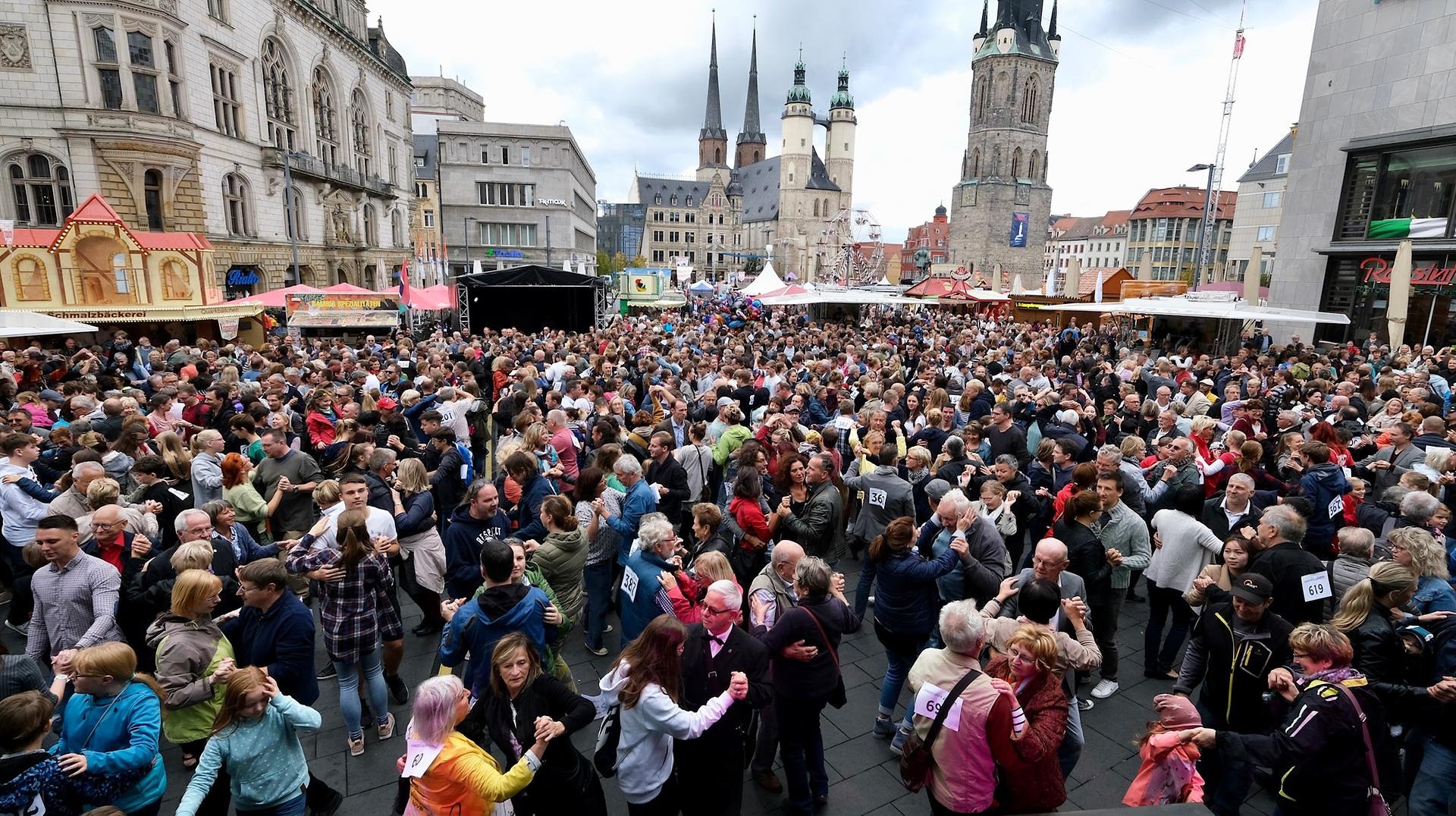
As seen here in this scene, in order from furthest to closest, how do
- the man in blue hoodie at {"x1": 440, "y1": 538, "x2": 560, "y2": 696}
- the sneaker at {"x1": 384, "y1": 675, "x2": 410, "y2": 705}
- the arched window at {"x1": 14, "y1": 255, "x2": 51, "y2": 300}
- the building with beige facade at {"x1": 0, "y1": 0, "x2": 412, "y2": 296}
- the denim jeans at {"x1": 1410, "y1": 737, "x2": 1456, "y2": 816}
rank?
the building with beige facade at {"x1": 0, "y1": 0, "x2": 412, "y2": 296} → the arched window at {"x1": 14, "y1": 255, "x2": 51, "y2": 300} → the sneaker at {"x1": 384, "y1": 675, "x2": 410, "y2": 705} → the man in blue hoodie at {"x1": 440, "y1": 538, "x2": 560, "y2": 696} → the denim jeans at {"x1": 1410, "y1": 737, "x2": 1456, "y2": 816}

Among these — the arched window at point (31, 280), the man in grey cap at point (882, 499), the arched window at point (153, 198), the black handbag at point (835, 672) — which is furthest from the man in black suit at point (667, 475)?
the arched window at point (153, 198)

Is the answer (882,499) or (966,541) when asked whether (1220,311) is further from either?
(966,541)

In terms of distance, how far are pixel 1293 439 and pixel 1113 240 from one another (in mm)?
101416

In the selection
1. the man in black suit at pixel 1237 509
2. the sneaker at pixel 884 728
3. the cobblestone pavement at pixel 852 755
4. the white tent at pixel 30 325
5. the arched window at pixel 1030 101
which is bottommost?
the cobblestone pavement at pixel 852 755

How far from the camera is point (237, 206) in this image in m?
26.1

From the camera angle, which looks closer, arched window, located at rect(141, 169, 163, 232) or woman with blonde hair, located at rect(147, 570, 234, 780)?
woman with blonde hair, located at rect(147, 570, 234, 780)

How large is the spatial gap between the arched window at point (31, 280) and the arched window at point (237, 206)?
1018 centimetres

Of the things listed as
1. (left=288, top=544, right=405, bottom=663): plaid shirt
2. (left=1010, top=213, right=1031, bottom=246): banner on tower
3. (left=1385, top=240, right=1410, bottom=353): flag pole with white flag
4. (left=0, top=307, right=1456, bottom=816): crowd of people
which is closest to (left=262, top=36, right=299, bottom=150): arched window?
(left=0, top=307, right=1456, bottom=816): crowd of people

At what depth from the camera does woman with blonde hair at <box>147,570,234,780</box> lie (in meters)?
3.20

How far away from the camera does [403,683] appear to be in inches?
199

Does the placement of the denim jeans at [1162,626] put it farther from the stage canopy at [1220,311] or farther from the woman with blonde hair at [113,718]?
the stage canopy at [1220,311]

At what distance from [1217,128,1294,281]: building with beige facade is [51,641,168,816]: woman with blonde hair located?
199ft

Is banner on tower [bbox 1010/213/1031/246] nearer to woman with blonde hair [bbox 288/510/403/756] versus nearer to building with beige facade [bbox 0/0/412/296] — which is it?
building with beige facade [bbox 0/0/412/296]

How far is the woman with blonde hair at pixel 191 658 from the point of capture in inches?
126
